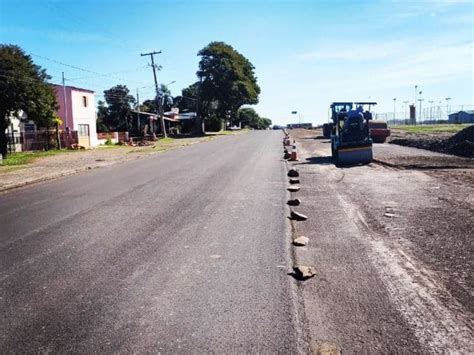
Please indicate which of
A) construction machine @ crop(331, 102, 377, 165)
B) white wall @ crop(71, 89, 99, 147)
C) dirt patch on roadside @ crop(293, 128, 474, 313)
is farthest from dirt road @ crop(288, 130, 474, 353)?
white wall @ crop(71, 89, 99, 147)

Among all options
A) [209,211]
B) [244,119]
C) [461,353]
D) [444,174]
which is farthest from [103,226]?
[244,119]

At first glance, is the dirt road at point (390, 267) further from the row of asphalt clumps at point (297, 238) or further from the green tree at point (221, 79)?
the green tree at point (221, 79)

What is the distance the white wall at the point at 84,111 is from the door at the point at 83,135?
0.37m

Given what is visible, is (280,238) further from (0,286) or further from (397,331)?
(0,286)

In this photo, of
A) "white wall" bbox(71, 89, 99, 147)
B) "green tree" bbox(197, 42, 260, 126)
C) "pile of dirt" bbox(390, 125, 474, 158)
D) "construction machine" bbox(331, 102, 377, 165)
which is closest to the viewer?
"construction machine" bbox(331, 102, 377, 165)

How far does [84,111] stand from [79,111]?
0.97 m

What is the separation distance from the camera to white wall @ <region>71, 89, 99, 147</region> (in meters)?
46.4

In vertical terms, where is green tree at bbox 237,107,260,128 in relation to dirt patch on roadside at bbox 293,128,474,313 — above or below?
above

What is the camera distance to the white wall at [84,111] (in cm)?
4638

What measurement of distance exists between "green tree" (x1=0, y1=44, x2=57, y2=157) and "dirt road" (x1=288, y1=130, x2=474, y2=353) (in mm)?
27329

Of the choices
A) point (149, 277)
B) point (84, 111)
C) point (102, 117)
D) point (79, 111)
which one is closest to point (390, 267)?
point (149, 277)

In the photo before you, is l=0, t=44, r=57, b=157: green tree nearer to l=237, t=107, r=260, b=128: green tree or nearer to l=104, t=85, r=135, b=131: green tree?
l=104, t=85, r=135, b=131: green tree

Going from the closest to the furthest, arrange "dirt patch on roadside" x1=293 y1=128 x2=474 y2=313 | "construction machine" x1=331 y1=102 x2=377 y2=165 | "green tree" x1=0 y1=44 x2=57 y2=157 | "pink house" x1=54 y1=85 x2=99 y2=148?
"dirt patch on roadside" x1=293 y1=128 x2=474 y2=313, "construction machine" x1=331 y1=102 x2=377 y2=165, "green tree" x1=0 y1=44 x2=57 y2=157, "pink house" x1=54 y1=85 x2=99 y2=148

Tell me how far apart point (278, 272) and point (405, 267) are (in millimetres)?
1647
